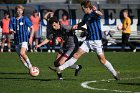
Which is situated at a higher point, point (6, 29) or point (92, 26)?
point (92, 26)

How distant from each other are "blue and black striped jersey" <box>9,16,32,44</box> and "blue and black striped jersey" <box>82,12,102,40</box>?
281cm

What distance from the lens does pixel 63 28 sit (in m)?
15.0

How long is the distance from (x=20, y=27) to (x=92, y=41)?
320 cm

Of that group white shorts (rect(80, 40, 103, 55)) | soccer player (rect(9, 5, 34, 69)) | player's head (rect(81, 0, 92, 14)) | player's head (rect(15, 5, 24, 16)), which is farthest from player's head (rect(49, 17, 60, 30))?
soccer player (rect(9, 5, 34, 69))

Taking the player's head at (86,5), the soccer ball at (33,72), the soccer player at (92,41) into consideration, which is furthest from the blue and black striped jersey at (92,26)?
the soccer ball at (33,72)

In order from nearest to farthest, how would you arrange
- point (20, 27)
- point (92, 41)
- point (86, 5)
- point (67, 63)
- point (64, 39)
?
point (86, 5) < point (67, 63) < point (92, 41) < point (64, 39) < point (20, 27)

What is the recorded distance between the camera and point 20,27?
16.8 metres

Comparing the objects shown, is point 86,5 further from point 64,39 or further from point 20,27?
point 20,27

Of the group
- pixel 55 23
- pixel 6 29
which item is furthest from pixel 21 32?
pixel 6 29

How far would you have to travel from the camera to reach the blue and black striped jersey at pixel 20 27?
54.8 feet

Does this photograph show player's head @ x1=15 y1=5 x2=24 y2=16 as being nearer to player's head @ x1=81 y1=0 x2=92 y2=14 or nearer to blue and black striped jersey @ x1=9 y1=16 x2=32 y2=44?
blue and black striped jersey @ x1=9 y1=16 x2=32 y2=44

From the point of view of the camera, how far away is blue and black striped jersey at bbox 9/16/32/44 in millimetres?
16709

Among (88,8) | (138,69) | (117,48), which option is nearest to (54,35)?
(88,8)

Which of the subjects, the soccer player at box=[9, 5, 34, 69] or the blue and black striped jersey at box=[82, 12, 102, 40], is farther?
the soccer player at box=[9, 5, 34, 69]
